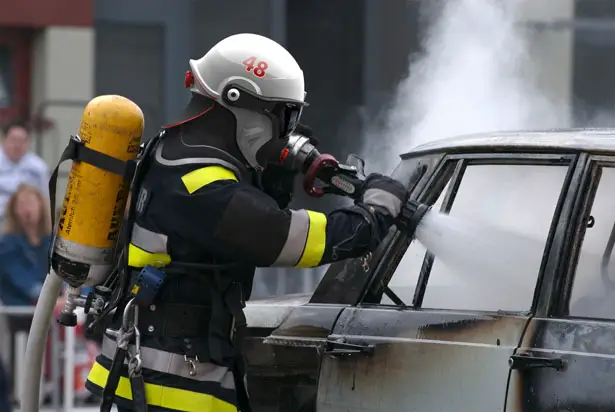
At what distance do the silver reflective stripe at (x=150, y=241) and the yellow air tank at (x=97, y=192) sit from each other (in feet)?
0.34

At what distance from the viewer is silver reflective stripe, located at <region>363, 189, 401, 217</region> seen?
3.84 metres

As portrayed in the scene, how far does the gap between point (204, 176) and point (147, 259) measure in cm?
31

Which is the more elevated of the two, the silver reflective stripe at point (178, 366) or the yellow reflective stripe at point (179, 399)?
the silver reflective stripe at point (178, 366)

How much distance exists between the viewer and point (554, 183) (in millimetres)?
3738

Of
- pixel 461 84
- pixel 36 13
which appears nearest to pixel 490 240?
pixel 461 84

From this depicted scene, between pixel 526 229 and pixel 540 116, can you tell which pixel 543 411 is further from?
pixel 540 116

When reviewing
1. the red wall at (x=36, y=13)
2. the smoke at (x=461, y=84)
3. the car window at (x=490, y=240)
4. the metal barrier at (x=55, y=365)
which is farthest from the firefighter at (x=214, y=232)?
the red wall at (x=36, y=13)

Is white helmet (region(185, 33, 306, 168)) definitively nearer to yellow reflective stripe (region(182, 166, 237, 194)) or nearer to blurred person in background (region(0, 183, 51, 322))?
yellow reflective stripe (region(182, 166, 237, 194))

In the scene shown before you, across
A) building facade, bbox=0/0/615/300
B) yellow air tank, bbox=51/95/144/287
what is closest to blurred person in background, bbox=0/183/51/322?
building facade, bbox=0/0/615/300

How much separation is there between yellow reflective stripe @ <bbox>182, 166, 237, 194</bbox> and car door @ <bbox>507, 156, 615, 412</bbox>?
94 cm

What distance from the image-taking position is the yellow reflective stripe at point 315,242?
3.80 meters

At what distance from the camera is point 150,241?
3.93 meters

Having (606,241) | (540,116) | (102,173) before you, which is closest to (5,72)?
(540,116)

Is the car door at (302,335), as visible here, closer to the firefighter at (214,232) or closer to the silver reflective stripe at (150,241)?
the firefighter at (214,232)
